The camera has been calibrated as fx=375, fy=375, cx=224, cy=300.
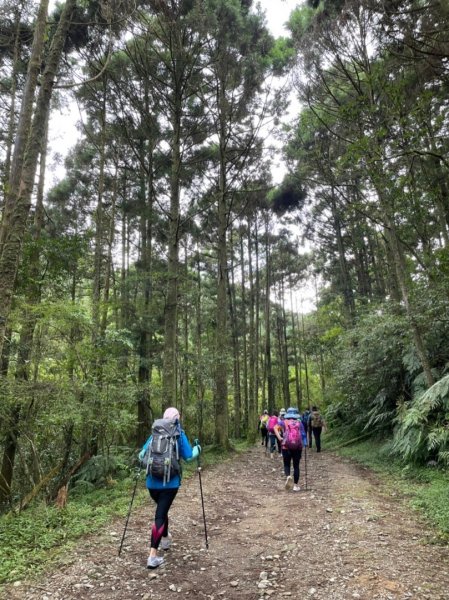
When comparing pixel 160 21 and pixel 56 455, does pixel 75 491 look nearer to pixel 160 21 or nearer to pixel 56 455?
pixel 56 455

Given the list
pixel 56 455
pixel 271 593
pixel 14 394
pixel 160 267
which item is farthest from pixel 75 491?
pixel 160 267

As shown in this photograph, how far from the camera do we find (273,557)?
4051mm

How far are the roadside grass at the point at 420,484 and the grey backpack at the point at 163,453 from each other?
303 cm

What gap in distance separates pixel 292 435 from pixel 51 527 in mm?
4376

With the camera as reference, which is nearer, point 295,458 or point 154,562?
point 154,562

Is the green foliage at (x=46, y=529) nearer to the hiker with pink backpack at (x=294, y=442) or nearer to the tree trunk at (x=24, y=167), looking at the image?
the tree trunk at (x=24, y=167)

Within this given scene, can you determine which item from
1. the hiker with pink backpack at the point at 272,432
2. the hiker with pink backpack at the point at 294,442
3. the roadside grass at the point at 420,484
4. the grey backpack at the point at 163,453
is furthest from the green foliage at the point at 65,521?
the hiker with pink backpack at the point at 272,432

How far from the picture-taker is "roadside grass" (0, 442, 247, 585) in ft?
12.5

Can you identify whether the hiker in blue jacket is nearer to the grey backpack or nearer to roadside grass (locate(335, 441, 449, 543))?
the grey backpack

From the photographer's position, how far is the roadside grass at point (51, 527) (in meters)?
3.80

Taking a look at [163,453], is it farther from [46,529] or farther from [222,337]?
[222,337]

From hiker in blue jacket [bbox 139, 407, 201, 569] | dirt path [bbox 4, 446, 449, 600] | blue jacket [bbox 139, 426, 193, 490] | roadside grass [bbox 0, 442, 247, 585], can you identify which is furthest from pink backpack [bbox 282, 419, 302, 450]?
blue jacket [bbox 139, 426, 193, 490]

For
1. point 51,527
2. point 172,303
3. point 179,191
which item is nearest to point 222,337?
point 172,303

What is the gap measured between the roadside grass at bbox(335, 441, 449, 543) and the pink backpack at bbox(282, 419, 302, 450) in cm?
184
